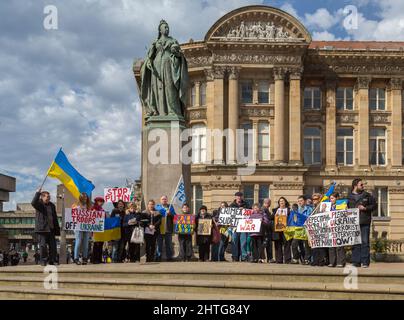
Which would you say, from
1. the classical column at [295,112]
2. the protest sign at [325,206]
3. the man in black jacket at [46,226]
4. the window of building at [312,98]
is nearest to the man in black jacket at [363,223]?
the protest sign at [325,206]

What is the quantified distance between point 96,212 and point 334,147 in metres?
45.1

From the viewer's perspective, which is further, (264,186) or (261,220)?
(264,186)

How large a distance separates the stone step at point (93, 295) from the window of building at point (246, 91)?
4724cm

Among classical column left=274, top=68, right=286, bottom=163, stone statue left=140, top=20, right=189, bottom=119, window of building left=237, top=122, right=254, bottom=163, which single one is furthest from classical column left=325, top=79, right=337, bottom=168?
stone statue left=140, top=20, right=189, bottom=119

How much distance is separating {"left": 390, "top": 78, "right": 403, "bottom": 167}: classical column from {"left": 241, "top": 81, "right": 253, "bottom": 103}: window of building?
39.7 ft

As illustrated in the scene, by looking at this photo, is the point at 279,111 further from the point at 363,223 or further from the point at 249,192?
the point at 363,223

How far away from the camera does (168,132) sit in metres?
18.5

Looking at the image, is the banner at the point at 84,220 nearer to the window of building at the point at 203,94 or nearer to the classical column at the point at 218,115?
the classical column at the point at 218,115

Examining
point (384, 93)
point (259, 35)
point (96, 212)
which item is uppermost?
point (259, 35)

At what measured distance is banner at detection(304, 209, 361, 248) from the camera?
14.0 metres

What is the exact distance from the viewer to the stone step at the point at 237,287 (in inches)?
420

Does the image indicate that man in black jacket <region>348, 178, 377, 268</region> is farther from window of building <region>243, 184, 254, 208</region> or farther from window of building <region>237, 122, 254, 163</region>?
window of building <region>237, 122, 254, 163</region>
